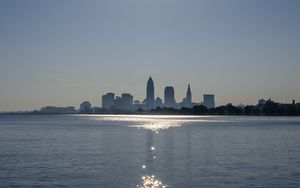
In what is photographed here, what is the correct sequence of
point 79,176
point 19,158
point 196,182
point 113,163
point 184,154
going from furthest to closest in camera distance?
1. point 184,154
2. point 19,158
3. point 113,163
4. point 79,176
5. point 196,182

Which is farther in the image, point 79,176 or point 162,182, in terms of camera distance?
point 79,176

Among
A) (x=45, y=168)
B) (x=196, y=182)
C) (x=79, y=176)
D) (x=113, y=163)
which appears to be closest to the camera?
(x=196, y=182)

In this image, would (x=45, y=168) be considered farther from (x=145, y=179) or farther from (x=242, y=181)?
(x=242, y=181)

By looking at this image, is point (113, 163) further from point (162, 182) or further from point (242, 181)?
point (242, 181)

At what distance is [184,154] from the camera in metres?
70.6

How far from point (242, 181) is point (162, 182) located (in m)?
7.18

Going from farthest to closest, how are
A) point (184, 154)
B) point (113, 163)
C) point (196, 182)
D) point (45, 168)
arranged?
1. point (184, 154)
2. point (113, 163)
3. point (45, 168)
4. point (196, 182)

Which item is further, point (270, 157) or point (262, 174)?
point (270, 157)

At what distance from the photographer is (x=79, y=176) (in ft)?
159

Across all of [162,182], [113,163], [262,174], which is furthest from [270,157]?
[162,182]

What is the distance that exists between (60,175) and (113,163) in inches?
449

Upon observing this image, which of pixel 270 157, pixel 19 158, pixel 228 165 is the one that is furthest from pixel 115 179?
pixel 270 157

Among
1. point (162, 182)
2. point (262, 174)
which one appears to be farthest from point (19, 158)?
point (262, 174)

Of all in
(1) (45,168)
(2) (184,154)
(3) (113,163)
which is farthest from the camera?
(2) (184,154)
